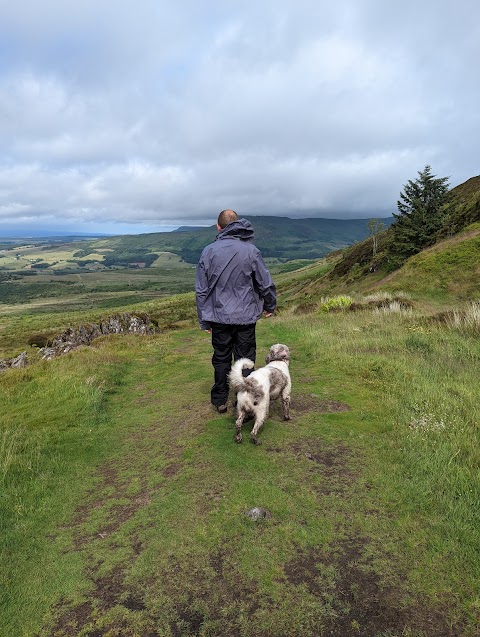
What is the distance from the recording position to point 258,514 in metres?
4.23

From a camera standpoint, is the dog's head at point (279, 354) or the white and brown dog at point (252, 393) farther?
the dog's head at point (279, 354)

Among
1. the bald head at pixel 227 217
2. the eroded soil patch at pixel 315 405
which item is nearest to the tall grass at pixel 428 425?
the eroded soil patch at pixel 315 405

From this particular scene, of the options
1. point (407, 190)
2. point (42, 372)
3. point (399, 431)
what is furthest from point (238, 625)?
point (407, 190)

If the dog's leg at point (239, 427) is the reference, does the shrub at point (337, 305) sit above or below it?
below

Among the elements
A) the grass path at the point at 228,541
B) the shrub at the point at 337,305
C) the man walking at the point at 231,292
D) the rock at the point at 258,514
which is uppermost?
the man walking at the point at 231,292

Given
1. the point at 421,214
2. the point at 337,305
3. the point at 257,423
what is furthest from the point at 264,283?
the point at 421,214

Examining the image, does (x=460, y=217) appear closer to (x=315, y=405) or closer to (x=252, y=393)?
(x=315, y=405)

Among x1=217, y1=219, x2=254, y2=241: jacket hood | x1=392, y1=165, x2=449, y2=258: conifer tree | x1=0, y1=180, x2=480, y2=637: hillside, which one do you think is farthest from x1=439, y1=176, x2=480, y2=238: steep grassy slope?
x1=217, y1=219, x2=254, y2=241: jacket hood

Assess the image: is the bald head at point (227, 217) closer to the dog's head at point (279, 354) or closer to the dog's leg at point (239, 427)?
the dog's head at point (279, 354)

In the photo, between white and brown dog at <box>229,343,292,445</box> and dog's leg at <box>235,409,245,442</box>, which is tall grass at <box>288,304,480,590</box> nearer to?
white and brown dog at <box>229,343,292,445</box>

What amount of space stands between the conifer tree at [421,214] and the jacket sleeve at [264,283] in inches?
1818

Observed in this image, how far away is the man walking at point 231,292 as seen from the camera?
6875mm

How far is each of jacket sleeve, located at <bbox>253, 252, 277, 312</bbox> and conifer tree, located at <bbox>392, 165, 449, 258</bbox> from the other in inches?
1818

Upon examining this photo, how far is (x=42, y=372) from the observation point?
35.3 ft
